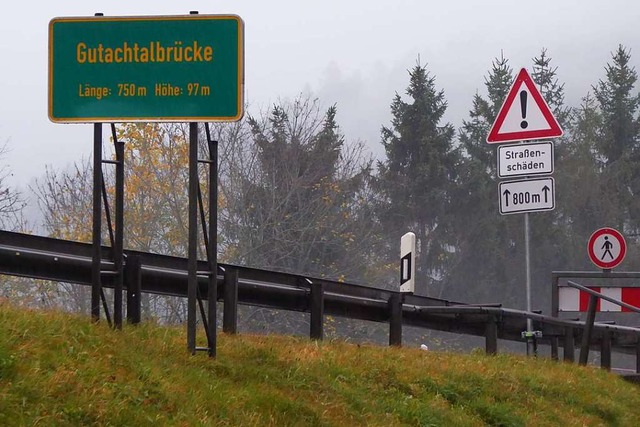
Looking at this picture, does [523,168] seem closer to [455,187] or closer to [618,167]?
[455,187]

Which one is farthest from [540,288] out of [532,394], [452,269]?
[532,394]

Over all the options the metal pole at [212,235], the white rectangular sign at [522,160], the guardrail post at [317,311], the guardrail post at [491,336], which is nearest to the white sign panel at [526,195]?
the white rectangular sign at [522,160]

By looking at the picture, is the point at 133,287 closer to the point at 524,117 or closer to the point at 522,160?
the point at 524,117

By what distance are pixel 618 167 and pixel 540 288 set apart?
921 centimetres

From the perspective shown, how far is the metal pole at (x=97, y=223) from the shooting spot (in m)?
8.55

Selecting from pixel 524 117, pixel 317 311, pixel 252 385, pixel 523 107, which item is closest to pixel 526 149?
pixel 524 117

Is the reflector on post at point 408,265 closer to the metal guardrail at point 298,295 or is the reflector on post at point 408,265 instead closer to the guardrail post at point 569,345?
the metal guardrail at point 298,295

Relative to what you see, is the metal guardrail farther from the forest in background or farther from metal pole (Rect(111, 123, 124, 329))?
the forest in background

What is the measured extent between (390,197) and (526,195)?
5290 centimetres

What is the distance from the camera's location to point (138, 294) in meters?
9.15

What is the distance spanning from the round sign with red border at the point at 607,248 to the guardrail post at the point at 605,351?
3058mm

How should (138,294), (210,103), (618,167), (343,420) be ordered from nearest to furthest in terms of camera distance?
(343,420), (210,103), (138,294), (618,167)

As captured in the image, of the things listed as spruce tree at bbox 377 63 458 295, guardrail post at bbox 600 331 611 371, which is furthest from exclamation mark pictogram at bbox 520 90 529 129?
spruce tree at bbox 377 63 458 295

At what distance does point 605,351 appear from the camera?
15812 mm
